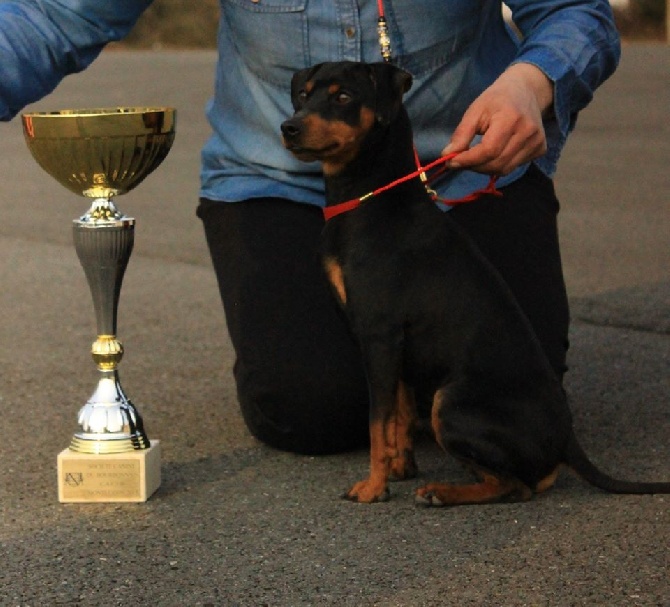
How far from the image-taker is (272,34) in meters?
3.74

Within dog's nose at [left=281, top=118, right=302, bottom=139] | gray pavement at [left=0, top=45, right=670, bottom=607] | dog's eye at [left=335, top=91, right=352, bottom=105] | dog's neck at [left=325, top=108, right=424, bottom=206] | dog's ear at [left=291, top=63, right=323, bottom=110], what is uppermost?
dog's ear at [left=291, top=63, right=323, bottom=110]

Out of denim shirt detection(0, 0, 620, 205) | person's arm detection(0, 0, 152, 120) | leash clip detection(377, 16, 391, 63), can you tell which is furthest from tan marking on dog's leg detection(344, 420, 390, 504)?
person's arm detection(0, 0, 152, 120)

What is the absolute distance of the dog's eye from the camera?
307 cm

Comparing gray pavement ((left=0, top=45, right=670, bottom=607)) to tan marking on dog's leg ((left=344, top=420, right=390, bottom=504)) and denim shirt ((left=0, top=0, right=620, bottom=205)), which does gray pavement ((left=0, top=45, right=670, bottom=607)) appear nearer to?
tan marking on dog's leg ((left=344, top=420, right=390, bottom=504))

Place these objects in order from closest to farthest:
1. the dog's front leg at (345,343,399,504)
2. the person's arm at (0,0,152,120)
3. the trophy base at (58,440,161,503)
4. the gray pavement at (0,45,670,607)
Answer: the gray pavement at (0,45,670,607)
the dog's front leg at (345,343,399,504)
the trophy base at (58,440,161,503)
the person's arm at (0,0,152,120)

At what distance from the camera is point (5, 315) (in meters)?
5.49

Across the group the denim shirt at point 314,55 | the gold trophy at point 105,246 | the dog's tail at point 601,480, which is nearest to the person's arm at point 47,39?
the denim shirt at point 314,55

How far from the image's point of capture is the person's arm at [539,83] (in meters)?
3.09

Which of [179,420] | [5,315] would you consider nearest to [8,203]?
[5,315]

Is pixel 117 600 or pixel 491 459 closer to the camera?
pixel 117 600

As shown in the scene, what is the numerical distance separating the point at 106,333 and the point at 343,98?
31.1 inches

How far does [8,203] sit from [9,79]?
5.17m

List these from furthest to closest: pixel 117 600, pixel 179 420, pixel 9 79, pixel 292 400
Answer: pixel 179 420 → pixel 292 400 → pixel 9 79 → pixel 117 600

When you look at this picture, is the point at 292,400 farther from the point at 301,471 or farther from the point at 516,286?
the point at 516,286
